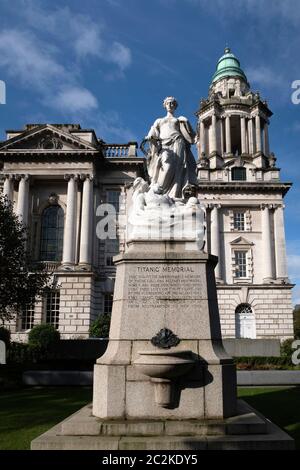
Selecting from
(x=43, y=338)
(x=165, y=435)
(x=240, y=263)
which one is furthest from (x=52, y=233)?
(x=165, y=435)

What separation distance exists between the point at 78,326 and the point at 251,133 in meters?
31.9

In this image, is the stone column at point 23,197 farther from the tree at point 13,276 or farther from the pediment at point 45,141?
the tree at point 13,276

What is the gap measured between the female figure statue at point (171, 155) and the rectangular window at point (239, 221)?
38620 millimetres

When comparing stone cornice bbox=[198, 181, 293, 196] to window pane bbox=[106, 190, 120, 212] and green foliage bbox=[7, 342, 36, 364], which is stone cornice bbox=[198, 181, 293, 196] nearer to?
A: window pane bbox=[106, 190, 120, 212]

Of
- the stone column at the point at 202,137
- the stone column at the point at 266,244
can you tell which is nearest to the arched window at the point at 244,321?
the stone column at the point at 266,244

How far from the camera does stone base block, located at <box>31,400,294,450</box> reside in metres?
6.62

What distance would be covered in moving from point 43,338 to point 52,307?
25.6ft

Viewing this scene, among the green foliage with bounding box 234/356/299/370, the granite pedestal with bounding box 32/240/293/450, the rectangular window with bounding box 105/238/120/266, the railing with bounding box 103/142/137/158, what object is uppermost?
the railing with bounding box 103/142/137/158

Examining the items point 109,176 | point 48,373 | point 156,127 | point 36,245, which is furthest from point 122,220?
point 156,127

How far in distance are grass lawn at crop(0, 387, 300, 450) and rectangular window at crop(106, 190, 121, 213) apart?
28771 mm

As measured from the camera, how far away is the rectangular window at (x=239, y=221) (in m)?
48.5

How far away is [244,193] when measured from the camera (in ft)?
159

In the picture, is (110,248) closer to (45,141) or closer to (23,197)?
(23,197)

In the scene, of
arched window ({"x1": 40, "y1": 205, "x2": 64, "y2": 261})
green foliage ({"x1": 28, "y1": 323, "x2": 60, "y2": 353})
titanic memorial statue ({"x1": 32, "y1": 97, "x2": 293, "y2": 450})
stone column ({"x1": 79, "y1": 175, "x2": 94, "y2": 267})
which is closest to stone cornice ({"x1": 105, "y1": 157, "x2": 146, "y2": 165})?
stone column ({"x1": 79, "y1": 175, "x2": 94, "y2": 267})
